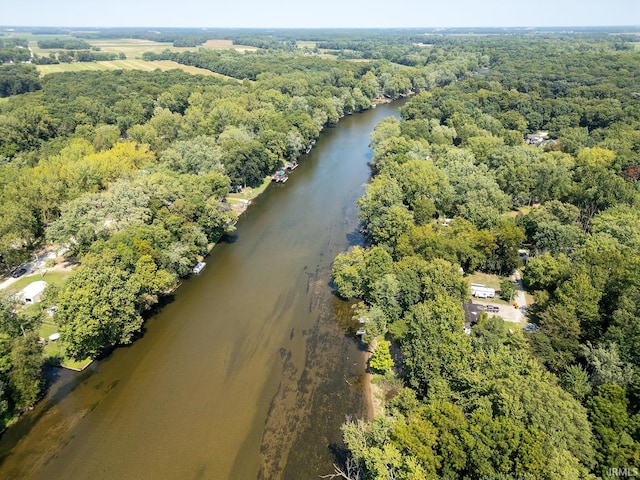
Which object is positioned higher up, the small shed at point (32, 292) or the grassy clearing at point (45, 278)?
the small shed at point (32, 292)

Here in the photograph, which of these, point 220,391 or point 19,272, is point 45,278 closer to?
point 19,272

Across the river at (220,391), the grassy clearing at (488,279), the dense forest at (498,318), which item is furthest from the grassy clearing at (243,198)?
the grassy clearing at (488,279)

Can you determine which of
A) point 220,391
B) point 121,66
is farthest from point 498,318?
point 121,66

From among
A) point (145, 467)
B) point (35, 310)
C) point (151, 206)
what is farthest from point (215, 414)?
point (151, 206)

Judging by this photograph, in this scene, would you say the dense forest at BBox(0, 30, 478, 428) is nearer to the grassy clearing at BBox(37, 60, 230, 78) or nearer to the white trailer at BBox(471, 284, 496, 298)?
the grassy clearing at BBox(37, 60, 230, 78)

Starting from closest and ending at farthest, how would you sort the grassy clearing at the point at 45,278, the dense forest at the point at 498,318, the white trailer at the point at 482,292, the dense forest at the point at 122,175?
1. the dense forest at the point at 498,318
2. the dense forest at the point at 122,175
3. the white trailer at the point at 482,292
4. the grassy clearing at the point at 45,278

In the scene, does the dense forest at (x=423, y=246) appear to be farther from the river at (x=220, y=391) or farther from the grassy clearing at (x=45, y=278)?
the river at (x=220, y=391)

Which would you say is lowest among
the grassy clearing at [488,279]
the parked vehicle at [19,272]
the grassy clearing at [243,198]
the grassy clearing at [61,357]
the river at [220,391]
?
the river at [220,391]

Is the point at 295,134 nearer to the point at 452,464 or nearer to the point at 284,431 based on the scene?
the point at 284,431
